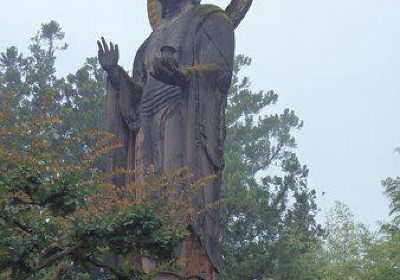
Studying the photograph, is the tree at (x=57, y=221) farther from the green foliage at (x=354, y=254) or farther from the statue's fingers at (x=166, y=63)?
the green foliage at (x=354, y=254)

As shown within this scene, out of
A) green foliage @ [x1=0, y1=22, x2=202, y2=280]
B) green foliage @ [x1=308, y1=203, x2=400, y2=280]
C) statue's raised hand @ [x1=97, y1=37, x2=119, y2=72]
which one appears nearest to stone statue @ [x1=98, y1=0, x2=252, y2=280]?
statue's raised hand @ [x1=97, y1=37, x2=119, y2=72]

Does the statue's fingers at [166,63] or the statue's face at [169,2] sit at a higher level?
the statue's face at [169,2]

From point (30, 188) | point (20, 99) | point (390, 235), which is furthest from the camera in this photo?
point (20, 99)

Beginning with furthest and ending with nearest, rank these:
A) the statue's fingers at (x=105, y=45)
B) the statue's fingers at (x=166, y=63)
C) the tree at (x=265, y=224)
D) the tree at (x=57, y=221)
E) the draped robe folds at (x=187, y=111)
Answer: the tree at (x=265, y=224), the statue's fingers at (x=105, y=45), the draped robe folds at (x=187, y=111), the statue's fingers at (x=166, y=63), the tree at (x=57, y=221)

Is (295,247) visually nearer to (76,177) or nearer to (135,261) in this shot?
(135,261)

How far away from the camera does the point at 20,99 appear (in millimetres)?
16750

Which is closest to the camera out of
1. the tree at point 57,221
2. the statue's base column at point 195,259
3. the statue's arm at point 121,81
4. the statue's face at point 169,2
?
the tree at point 57,221

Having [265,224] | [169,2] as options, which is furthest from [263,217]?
[169,2]

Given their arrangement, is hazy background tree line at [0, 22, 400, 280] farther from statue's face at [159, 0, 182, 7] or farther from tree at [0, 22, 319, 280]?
statue's face at [159, 0, 182, 7]

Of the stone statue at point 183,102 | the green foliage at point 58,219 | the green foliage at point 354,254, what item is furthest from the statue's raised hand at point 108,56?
→ the green foliage at point 354,254

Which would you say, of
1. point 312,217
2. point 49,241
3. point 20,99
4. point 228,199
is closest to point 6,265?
point 49,241

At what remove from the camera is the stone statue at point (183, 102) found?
6.55 meters

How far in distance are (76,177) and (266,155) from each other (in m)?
17.2

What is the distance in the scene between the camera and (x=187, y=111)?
22.7 ft
